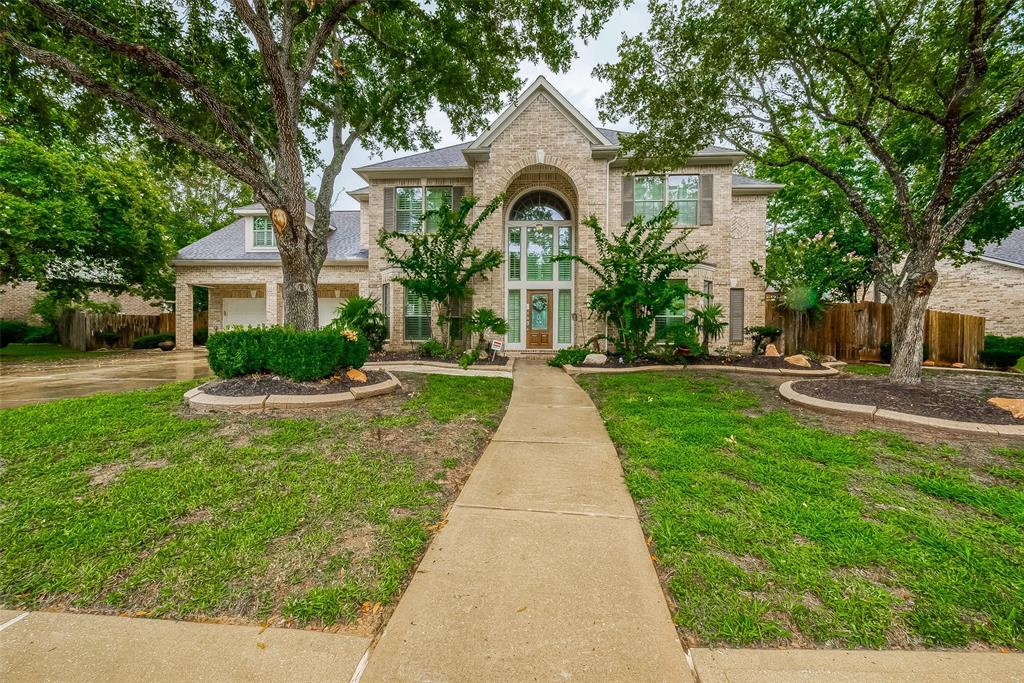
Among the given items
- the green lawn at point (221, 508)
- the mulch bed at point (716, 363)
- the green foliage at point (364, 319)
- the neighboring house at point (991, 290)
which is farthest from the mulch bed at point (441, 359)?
the neighboring house at point (991, 290)

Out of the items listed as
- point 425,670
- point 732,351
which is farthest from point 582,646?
point 732,351

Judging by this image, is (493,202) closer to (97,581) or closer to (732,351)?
(732,351)

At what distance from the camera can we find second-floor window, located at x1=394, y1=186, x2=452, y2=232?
11922 mm

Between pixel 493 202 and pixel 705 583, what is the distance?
9.50 meters

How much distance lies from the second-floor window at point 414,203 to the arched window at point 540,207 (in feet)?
7.18

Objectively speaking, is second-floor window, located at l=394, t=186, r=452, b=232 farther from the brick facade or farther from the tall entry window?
the brick facade

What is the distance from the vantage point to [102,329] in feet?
50.8

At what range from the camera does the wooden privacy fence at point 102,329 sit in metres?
15.4

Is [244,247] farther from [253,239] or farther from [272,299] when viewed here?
[272,299]

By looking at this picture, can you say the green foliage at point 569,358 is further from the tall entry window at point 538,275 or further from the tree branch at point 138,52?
the tree branch at point 138,52

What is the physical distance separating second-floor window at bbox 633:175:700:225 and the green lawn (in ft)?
31.3

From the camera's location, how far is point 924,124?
752 cm

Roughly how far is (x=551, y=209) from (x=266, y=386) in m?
9.45

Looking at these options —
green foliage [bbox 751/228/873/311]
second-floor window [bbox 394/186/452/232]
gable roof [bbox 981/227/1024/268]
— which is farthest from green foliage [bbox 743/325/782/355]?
gable roof [bbox 981/227/1024/268]
